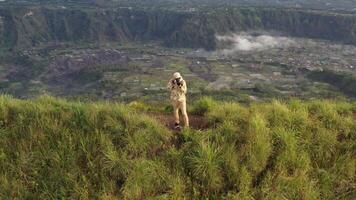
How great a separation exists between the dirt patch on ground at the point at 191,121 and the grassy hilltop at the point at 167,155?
0.46 metres

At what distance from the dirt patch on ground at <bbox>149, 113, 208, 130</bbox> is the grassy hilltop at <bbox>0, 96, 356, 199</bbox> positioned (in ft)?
1.52

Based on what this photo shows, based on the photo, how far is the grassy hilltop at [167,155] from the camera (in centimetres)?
1173

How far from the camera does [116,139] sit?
43.2 feet

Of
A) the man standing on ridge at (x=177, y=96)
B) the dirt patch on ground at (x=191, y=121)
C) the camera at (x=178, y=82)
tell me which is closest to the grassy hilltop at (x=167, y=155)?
the dirt patch on ground at (x=191, y=121)

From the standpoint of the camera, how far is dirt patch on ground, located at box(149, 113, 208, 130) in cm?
1493

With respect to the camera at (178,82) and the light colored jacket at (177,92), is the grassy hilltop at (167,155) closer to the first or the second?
the light colored jacket at (177,92)

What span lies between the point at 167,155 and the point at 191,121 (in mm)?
3328

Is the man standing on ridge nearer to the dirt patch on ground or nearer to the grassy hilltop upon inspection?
the dirt patch on ground

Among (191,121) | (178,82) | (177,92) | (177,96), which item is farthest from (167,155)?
(191,121)

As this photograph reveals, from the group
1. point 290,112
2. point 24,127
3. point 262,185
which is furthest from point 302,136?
point 24,127

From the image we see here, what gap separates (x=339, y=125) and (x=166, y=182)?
6715 mm

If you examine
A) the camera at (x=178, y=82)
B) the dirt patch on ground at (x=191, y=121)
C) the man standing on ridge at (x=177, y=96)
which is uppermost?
the camera at (x=178, y=82)

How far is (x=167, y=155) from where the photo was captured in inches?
497

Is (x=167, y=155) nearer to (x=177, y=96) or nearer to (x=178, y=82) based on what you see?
(x=177, y=96)
